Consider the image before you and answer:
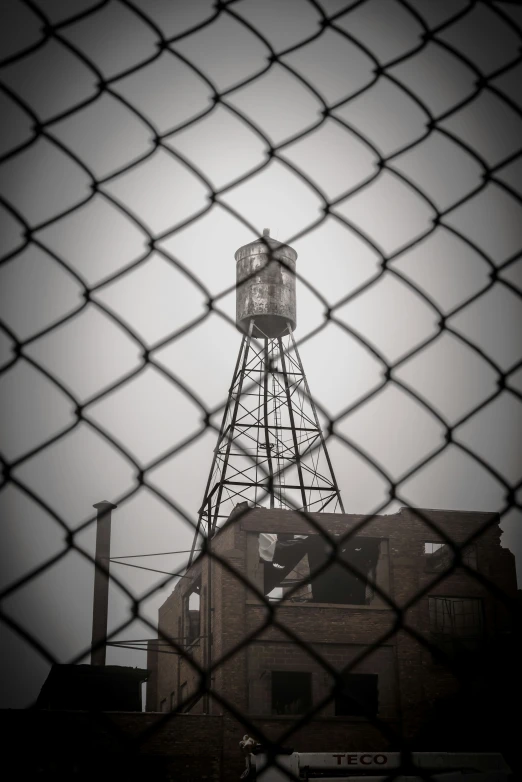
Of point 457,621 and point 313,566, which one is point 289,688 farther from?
point 457,621

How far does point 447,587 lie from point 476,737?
3871 millimetres

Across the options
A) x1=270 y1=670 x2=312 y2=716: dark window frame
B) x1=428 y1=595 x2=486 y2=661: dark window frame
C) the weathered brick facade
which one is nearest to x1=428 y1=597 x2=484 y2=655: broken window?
x1=428 y1=595 x2=486 y2=661: dark window frame

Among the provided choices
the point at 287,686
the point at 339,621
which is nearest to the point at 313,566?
the point at 339,621

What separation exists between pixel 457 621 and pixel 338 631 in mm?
3119

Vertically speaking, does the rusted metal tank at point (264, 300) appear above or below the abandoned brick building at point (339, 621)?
above

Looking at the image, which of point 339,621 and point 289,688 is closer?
point 289,688

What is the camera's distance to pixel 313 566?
1919cm

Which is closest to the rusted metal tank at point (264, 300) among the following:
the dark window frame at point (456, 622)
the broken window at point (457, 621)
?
the dark window frame at point (456, 622)

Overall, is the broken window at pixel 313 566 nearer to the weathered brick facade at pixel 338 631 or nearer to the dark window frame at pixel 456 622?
the weathered brick facade at pixel 338 631

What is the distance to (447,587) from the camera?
62.7 ft

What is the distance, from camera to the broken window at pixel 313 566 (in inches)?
728

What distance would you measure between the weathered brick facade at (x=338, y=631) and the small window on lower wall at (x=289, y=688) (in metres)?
0.16

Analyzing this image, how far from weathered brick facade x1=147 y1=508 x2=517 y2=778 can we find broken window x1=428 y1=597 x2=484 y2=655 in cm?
16

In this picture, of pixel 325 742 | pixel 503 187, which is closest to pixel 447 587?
pixel 325 742
